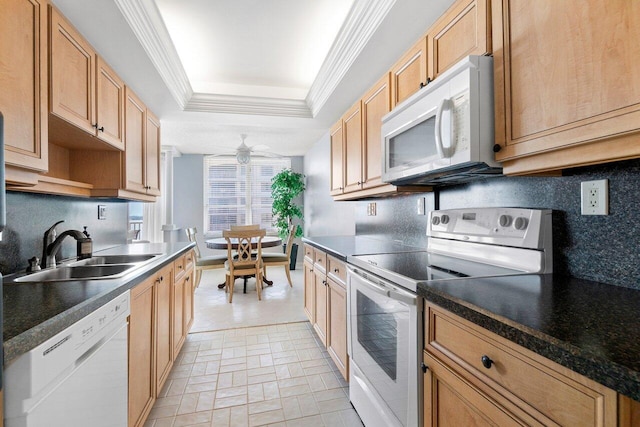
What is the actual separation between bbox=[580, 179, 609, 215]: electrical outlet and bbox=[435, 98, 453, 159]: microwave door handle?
479mm

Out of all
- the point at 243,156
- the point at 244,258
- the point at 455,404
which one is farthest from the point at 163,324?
the point at 243,156

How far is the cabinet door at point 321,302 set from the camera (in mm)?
2367

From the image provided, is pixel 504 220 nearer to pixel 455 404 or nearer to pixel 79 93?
pixel 455 404

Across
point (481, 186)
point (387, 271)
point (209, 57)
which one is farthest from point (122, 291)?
point (209, 57)

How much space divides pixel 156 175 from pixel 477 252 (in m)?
2.86

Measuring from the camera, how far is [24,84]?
1225 millimetres

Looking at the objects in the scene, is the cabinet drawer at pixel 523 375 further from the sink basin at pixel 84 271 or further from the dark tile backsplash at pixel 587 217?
the sink basin at pixel 84 271

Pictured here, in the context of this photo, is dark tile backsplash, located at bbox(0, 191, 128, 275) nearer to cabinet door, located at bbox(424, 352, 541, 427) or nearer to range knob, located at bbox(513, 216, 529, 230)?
cabinet door, located at bbox(424, 352, 541, 427)

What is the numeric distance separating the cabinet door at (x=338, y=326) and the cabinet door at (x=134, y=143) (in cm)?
171

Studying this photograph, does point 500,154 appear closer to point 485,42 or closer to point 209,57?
point 485,42

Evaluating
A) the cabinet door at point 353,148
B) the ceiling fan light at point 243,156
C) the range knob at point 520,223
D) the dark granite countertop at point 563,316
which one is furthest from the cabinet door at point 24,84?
the ceiling fan light at point 243,156

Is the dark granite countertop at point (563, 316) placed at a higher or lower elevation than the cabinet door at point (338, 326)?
higher

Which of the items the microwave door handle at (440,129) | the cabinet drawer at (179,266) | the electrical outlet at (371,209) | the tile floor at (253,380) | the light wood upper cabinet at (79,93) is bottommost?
the tile floor at (253,380)

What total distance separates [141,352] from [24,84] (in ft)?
4.24
